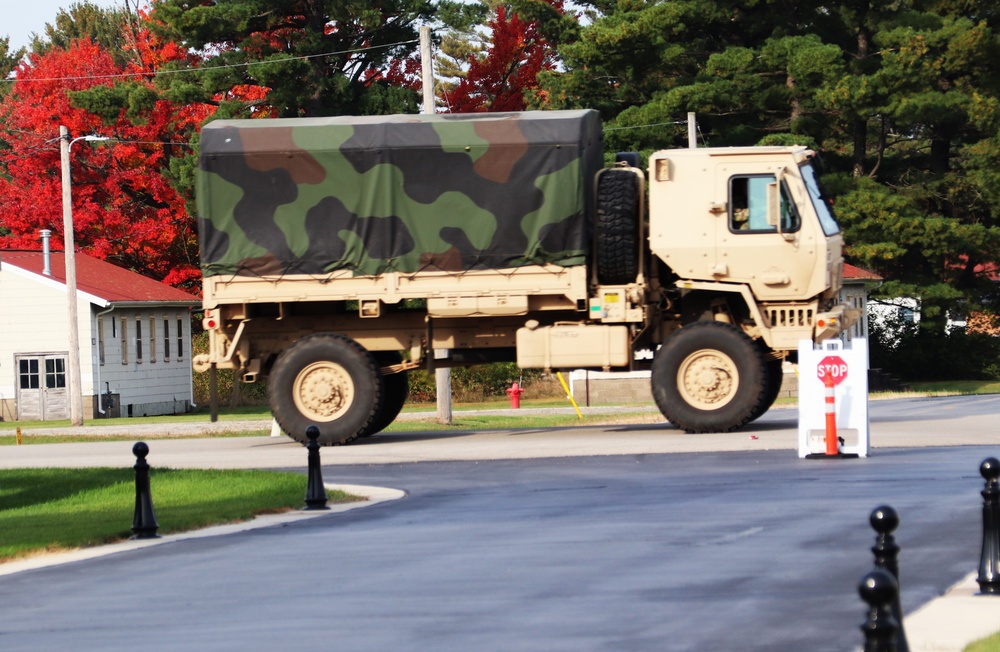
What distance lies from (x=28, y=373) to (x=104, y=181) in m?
9.23

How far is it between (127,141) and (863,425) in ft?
131

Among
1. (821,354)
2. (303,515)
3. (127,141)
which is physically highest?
(127,141)

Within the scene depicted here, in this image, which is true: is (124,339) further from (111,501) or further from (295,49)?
(111,501)

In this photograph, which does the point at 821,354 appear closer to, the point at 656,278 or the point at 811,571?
the point at 656,278

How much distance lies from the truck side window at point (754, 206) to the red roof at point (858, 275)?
1107 inches

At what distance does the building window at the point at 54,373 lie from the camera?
4834 centimetres

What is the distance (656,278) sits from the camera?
75.8 ft

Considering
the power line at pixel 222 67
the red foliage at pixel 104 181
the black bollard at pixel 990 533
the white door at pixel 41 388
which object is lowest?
the white door at pixel 41 388

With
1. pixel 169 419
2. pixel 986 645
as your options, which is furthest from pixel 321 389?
pixel 169 419

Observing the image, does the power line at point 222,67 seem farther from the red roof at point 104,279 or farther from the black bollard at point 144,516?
the black bollard at point 144,516

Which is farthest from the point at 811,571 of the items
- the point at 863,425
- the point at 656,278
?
the point at 656,278

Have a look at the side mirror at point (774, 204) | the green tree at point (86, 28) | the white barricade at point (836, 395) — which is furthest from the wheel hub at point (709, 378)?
the green tree at point (86, 28)

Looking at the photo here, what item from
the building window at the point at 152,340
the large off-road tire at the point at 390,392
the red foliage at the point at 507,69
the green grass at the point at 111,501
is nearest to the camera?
the green grass at the point at 111,501

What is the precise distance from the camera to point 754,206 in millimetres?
22438
